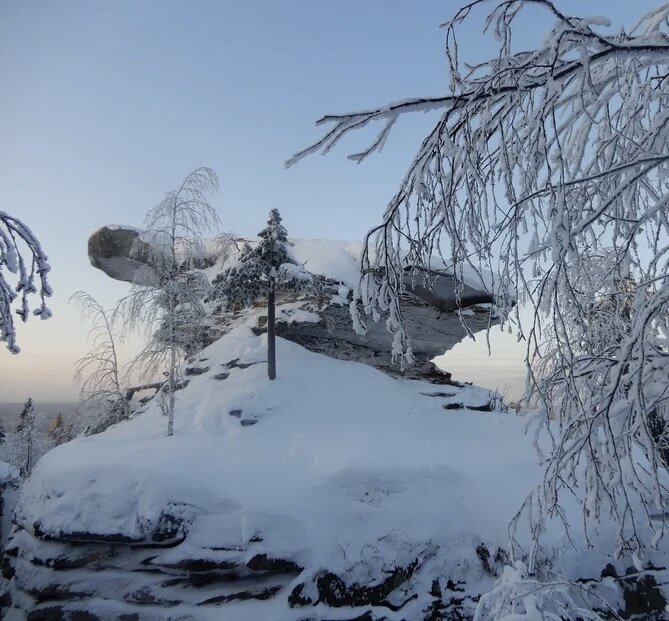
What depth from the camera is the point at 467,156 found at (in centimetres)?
184

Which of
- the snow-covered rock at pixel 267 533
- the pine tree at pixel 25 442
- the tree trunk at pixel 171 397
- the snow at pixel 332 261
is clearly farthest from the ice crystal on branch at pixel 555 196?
the pine tree at pixel 25 442

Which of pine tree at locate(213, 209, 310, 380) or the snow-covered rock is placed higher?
pine tree at locate(213, 209, 310, 380)

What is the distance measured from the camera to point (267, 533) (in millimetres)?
6957

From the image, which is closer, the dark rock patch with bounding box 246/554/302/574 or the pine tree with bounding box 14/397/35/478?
the dark rock patch with bounding box 246/554/302/574

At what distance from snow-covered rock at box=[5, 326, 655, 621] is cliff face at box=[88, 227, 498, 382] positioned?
251 inches

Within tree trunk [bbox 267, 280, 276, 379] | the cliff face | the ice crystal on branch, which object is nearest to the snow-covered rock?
tree trunk [bbox 267, 280, 276, 379]

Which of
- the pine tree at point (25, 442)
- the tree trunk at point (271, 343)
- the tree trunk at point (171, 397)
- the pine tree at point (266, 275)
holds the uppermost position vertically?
the pine tree at point (266, 275)

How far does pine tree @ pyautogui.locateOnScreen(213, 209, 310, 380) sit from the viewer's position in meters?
13.7

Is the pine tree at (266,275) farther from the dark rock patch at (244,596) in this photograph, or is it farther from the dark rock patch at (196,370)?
the dark rock patch at (244,596)

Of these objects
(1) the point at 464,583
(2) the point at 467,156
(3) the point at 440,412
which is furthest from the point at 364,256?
(3) the point at 440,412

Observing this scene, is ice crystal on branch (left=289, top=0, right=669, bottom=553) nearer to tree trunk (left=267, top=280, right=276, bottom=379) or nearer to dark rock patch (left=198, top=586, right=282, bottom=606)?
dark rock patch (left=198, top=586, right=282, bottom=606)

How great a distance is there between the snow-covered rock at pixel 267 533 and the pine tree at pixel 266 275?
538 centimetres

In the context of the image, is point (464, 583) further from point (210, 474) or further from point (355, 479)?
point (210, 474)

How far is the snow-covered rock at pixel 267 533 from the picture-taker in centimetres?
661
